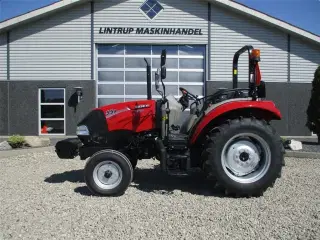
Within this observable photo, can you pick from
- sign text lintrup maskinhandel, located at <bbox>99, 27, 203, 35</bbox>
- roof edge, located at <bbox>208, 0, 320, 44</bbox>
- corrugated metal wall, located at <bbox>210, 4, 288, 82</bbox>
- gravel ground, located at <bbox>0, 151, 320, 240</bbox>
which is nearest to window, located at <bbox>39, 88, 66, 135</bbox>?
sign text lintrup maskinhandel, located at <bbox>99, 27, 203, 35</bbox>

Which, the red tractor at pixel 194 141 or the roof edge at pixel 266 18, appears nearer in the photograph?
the red tractor at pixel 194 141

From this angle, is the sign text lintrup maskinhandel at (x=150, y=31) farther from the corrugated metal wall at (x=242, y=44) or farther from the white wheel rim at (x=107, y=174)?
the white wheel rim at (x=107, y=174)

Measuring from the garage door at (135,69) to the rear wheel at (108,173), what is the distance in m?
9.61

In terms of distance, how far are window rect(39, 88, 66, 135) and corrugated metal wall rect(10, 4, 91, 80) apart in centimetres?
61

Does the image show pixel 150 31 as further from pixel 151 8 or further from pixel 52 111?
pixel 52 111

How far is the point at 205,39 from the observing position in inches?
599

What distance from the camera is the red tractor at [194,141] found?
17.5 ft

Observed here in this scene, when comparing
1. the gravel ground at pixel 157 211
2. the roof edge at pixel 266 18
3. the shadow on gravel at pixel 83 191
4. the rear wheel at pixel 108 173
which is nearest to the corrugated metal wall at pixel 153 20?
the roof edge at pixel 266 18

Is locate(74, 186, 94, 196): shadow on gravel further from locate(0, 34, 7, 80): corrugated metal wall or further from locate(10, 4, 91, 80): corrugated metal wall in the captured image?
locate(0, 34, 7, 80): corrugated metal wall

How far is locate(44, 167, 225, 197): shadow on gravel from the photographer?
5786 millimetres

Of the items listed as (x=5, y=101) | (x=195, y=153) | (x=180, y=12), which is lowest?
(x=195, y=153)

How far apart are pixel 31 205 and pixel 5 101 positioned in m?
11.1

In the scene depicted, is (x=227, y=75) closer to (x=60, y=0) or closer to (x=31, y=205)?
(x=60, y=0)

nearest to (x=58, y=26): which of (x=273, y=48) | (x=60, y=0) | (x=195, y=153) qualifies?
(x=60, y=0)
